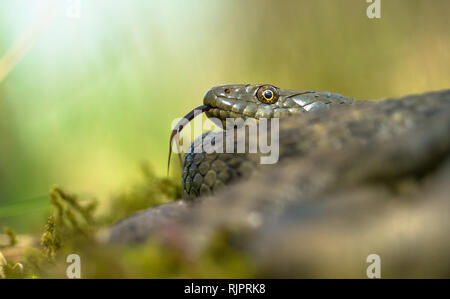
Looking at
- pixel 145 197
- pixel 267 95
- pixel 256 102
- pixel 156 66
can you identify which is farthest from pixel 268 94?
pixel 156 66

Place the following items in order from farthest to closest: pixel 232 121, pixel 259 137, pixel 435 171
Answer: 1. pixel 232 121
2. pixel 259 137
3. pixel 435 171

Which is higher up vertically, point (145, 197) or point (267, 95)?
point (267, 95)

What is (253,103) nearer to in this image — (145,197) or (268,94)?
(268,94)

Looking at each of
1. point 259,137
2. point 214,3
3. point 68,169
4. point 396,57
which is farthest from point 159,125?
point 259,137

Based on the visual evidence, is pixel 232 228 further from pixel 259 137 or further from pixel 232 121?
A: pixel 232 121

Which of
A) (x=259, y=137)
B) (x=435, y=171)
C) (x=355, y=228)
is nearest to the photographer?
(x=355, y=228)

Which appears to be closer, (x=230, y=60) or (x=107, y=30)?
(x=107, y=30)
